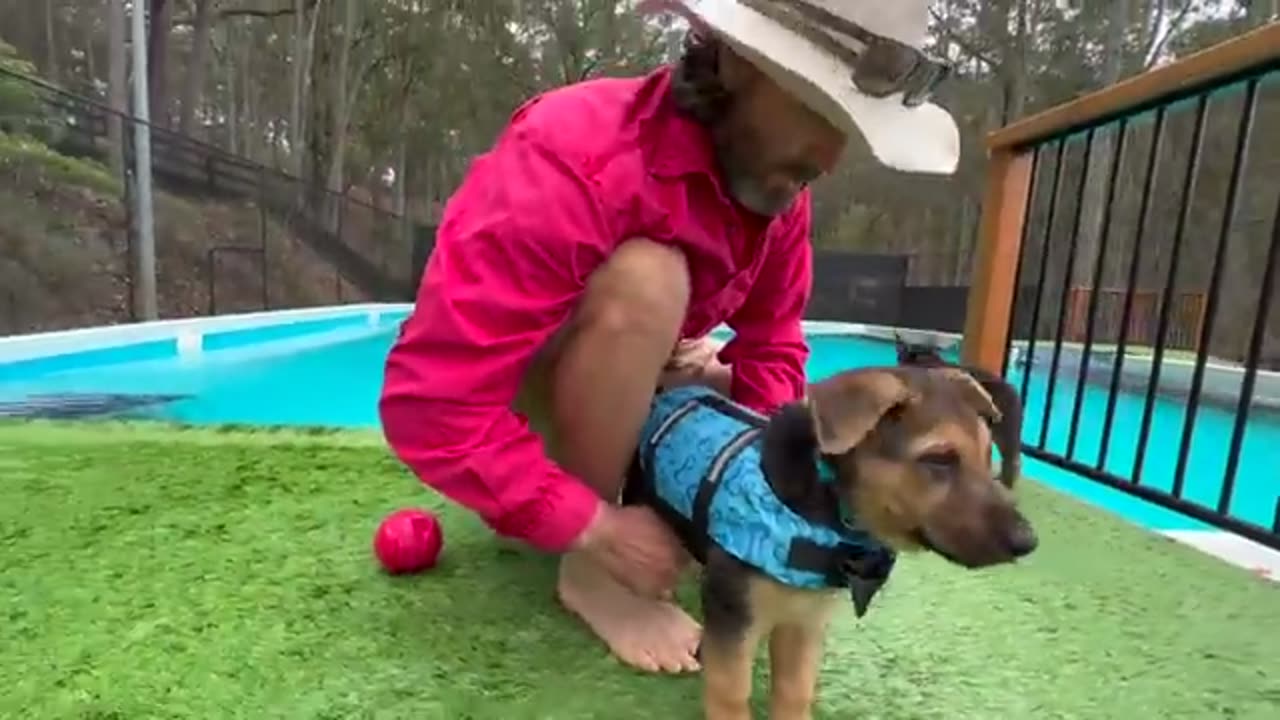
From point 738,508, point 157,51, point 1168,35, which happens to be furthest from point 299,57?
point 738,508

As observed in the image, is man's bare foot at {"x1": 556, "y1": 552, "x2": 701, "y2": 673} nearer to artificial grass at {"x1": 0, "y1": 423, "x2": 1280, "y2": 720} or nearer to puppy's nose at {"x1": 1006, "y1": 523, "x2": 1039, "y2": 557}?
artificial grass at {"x1": 0, "y1": 423, "x2": 1280, "y2": 720}

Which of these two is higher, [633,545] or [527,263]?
[527,263]

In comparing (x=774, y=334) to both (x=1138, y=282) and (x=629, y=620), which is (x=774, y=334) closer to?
(x=629, y=620)

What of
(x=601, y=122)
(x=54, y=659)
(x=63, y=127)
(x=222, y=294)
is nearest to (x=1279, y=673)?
(x=601, y=122)

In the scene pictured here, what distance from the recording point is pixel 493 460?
1143mm

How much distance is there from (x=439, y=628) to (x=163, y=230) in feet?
33.9

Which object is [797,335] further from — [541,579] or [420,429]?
[420,429]

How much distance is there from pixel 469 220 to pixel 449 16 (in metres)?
18.3

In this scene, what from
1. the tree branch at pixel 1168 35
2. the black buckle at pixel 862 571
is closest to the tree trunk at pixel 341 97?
the tree branch at pixel 1168 35

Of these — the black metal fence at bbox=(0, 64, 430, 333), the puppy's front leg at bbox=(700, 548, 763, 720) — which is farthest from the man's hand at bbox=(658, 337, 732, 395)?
the black metal fence at bbox=(0, 64, 430, 333)

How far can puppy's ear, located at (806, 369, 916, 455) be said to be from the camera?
3.18 ft

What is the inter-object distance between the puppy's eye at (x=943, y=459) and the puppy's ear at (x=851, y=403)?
0.06 metres

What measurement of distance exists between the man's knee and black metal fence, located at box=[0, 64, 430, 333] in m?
6.59

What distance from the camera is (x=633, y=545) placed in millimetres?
1234
